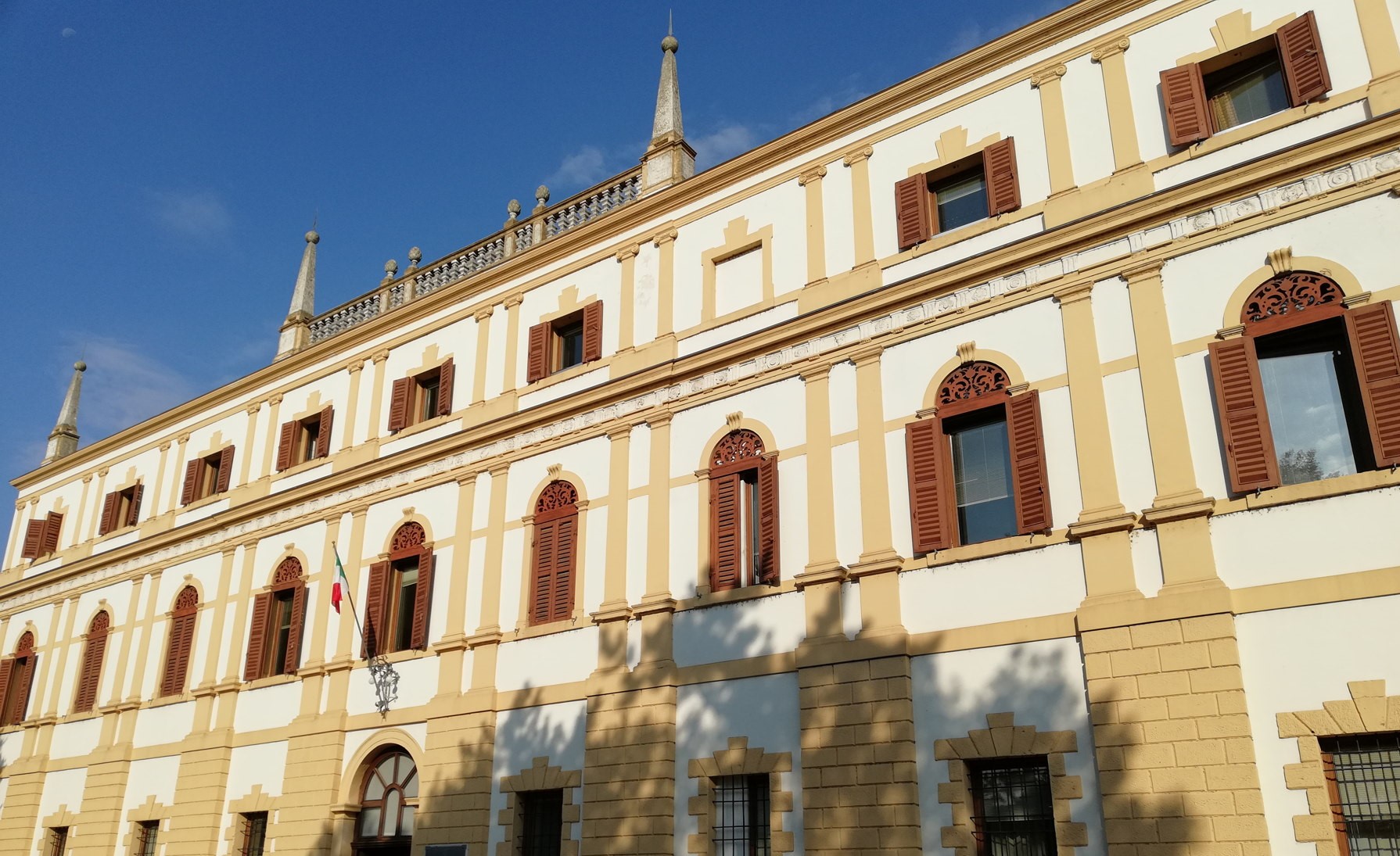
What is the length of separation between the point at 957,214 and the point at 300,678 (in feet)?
46.7

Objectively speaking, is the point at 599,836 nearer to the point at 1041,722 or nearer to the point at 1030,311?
the point at 1041,722

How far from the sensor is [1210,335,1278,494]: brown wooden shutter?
43.3ft

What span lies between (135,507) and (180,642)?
17.0ft

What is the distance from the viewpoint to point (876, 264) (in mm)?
17375

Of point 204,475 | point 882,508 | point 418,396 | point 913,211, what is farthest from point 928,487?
point 204,475

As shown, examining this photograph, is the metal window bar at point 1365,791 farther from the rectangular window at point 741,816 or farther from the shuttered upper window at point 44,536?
the shuttered upper window at point 44,536

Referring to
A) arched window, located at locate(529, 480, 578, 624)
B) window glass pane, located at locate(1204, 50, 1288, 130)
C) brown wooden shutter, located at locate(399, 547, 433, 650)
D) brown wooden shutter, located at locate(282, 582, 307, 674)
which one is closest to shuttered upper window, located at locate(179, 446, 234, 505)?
brown wooden shutter, located at locate(282, 582, 307, 674)

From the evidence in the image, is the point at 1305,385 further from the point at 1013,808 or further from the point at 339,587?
the point at 339,587

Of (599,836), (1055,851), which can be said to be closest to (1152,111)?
(1055,851)

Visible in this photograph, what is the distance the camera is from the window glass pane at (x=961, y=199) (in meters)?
17.1

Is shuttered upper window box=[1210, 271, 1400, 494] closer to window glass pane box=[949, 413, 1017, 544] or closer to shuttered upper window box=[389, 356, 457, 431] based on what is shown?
window glass pane box=[949, 413, 1017, 544]

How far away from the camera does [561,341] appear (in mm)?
21469

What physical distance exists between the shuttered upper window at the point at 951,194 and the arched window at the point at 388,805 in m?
11.8

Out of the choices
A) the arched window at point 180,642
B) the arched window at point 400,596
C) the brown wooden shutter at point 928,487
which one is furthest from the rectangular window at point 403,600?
the brown wooden shutter at point 928,487
